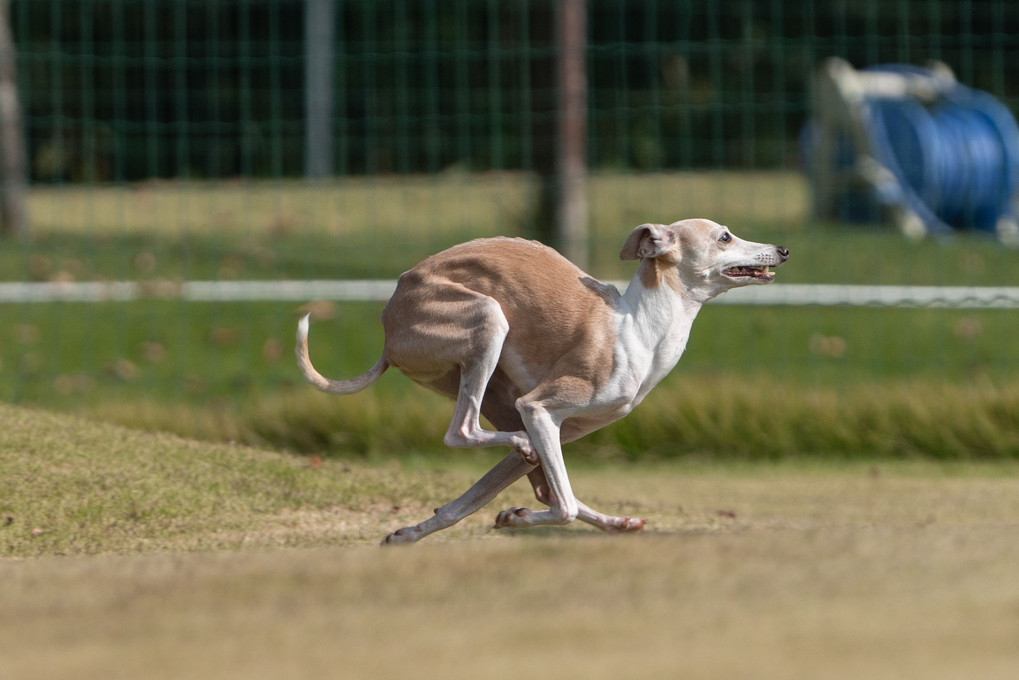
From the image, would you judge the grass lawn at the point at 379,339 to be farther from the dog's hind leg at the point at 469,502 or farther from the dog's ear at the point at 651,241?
the dog's ear at the point at 651,241

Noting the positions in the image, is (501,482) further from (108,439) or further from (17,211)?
(17,211)

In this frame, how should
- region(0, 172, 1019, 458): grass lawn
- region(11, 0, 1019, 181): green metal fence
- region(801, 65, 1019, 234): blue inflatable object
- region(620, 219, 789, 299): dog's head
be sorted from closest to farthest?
region(620, 219, 789, 299): dog's head → region(0, 172, 1019, 458): grass lawn → region(801, 65, 1019, 234): blue inflatable object → region(11, 0, 1019, 181): green metal fence

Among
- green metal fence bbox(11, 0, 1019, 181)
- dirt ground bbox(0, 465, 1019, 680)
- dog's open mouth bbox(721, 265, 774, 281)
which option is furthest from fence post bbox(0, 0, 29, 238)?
dog's open mouth bbox(721, 265, 774, 281)

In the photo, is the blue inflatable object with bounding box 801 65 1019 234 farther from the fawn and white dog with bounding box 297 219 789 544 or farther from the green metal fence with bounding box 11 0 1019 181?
the fawn and white dog with bounding box 297 219 789 544

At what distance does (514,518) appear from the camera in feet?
14.1

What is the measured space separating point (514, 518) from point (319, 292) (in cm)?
605

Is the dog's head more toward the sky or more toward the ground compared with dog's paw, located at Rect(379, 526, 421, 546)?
more toward the sky

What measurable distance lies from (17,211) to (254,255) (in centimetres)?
202

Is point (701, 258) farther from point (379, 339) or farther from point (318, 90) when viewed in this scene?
point (318, 90)

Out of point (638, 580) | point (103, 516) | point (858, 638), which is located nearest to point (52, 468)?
point (103, 516)

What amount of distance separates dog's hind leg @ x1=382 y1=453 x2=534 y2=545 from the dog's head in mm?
723

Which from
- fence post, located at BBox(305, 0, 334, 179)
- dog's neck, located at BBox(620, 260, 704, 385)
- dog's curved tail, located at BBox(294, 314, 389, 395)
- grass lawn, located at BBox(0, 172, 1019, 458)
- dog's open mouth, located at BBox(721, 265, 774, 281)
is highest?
fence post, located at BBox(305, 0, 334, 179)

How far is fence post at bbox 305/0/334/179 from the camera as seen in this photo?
11.7 metres

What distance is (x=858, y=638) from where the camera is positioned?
2871 mm
